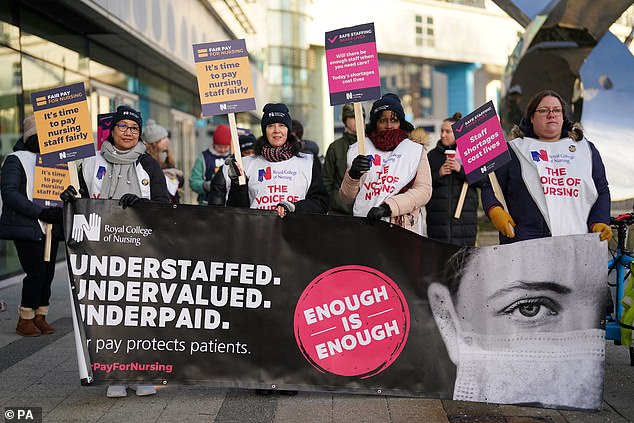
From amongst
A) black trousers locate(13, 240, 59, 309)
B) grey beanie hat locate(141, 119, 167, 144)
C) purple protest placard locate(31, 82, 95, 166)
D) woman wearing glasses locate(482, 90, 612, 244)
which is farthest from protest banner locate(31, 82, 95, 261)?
grey beanie hat locate(141, 119, 167, 144)

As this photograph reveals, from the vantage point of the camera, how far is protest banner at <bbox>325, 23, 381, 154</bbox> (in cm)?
556

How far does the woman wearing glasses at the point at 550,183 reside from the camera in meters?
5.45

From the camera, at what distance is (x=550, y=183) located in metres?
5.49

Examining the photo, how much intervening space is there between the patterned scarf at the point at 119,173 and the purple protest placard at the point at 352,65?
4.31 ft

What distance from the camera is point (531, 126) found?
5.75 metres

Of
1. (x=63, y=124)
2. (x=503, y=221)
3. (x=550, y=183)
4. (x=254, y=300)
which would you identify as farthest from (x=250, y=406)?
(x=550, y=183)

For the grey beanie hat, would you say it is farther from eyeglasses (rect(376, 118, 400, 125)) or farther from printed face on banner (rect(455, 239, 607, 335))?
printed face on banner (rect(455, 239, 607, 335))

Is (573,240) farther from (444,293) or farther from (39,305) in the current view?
(39,305)

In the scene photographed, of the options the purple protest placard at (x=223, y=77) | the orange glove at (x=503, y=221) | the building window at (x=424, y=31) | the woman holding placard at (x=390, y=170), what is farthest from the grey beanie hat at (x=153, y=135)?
the building window at (x=424, y=31)

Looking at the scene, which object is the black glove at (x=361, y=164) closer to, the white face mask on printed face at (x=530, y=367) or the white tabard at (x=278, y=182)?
the white tabard at (x=278, y=182)

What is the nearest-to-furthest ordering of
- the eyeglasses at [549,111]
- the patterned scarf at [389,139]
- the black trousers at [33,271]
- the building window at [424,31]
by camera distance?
the eyeglasses at [549,111], the patterned scarf at [389,139], the black trousers at [33,271], the building window at [424,31]

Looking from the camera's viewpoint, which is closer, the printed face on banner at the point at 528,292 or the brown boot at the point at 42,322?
the printed face on banner at the point at 528,292

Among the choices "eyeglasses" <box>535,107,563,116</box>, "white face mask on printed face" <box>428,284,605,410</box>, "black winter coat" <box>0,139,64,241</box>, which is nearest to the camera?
"white face mask on printed face" <box>428,284,605,410</box>

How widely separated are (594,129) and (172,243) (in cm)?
902
